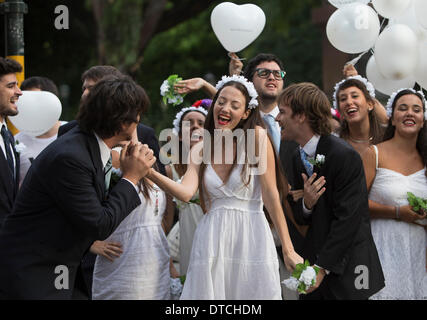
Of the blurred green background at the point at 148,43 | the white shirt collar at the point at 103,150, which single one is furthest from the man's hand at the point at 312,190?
the blurred green background at the point at 148,43

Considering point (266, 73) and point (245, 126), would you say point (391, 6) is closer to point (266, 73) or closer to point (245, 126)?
point (266, 73)

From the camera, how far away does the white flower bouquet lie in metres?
4.60

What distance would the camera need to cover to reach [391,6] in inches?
245

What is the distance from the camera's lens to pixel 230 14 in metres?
6.50

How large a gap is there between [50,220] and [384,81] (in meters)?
3.95

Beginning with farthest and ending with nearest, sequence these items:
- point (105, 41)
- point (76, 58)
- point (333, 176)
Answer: point (76, 58) < point (105, 41) < point (333, 176)

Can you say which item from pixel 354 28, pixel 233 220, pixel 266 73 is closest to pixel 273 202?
pixel 233 220

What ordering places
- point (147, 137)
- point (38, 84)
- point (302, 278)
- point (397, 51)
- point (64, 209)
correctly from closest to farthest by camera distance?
point (64, 209)
point (302, 278)
point (147, 137)
point (397, 51)
point (38, 84)

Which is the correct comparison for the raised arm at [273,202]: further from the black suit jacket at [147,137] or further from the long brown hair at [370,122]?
the long brown hair at [370,122]

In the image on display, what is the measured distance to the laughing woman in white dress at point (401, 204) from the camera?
5.43 metres

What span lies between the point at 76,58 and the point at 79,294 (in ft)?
49.5

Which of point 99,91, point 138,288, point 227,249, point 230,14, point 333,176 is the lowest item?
point 138,288
